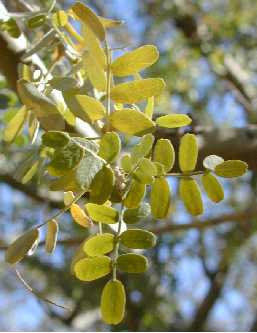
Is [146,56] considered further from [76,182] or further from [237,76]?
[237,76]

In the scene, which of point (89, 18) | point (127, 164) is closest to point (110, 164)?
point (127, 164)

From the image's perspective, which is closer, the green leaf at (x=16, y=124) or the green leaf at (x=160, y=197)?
the green leaf at (x=160, y=197)

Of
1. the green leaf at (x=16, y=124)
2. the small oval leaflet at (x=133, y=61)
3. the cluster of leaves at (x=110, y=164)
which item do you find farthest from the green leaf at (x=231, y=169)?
the green leaf at (x=16, y=124)

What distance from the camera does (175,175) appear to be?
52 centimetres

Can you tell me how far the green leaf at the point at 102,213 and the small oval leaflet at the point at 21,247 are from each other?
0.17ft

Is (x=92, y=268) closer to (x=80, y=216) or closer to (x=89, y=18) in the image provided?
(x=80, y=216)

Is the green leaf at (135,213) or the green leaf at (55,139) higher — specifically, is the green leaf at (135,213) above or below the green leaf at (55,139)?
below

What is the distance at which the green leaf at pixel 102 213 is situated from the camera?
1.64ft

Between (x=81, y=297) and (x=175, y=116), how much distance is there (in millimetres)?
1956

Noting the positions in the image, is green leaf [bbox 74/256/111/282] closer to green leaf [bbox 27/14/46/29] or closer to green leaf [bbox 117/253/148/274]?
green leaf [bbox 117/253/148/274]

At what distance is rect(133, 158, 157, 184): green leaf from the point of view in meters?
0.47

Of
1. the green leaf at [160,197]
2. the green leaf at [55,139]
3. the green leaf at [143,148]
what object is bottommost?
the green leaf at [160,197]

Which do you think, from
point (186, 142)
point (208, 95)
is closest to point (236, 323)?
point (208, 95)

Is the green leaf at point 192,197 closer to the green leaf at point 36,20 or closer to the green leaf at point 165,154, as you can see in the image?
the green leaf at point 165,154
